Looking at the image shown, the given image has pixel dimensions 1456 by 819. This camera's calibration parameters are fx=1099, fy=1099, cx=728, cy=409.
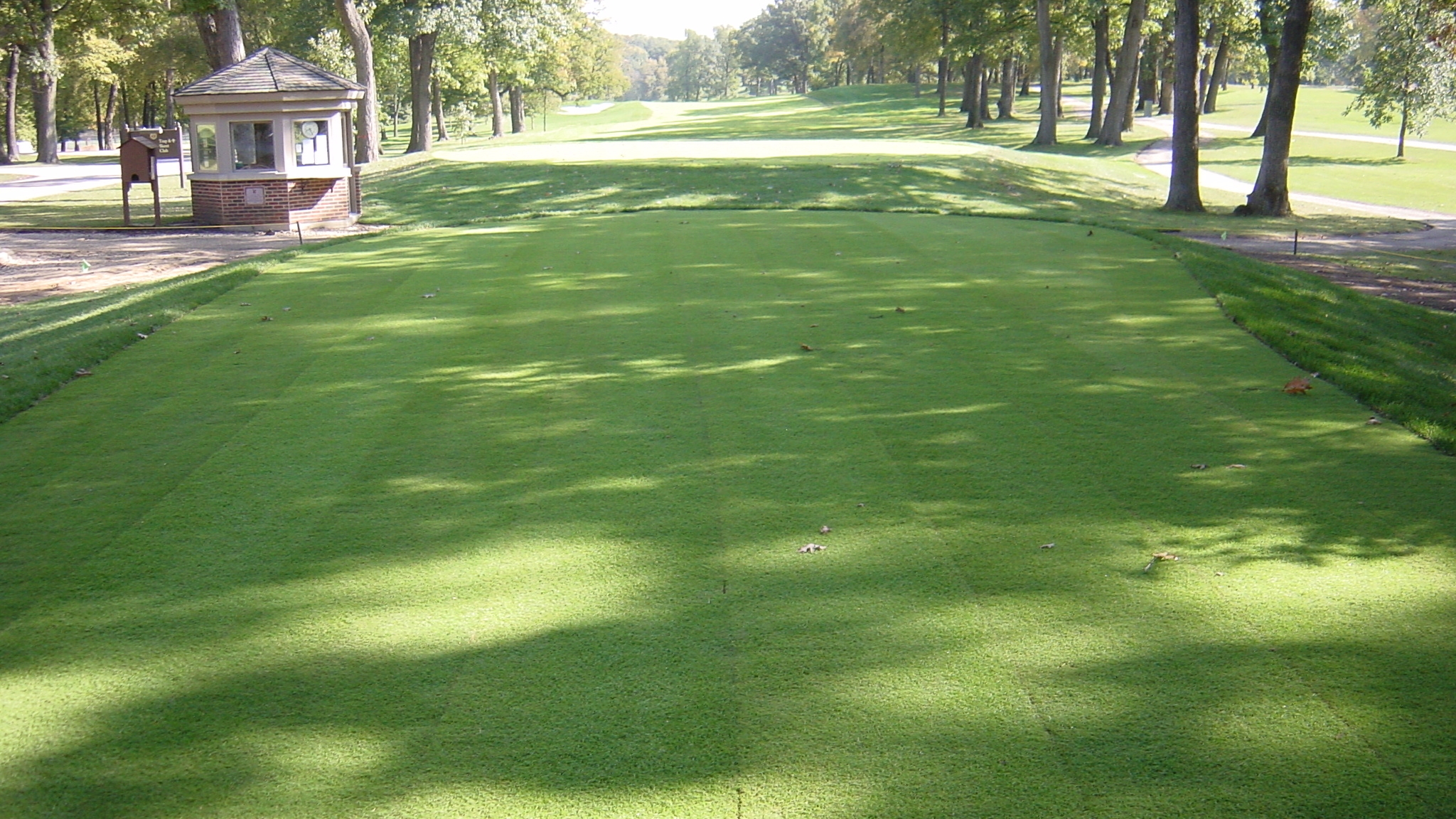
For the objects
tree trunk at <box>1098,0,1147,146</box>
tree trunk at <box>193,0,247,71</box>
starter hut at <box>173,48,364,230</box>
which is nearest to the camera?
starter hut at <box>173,48,364,230</box>

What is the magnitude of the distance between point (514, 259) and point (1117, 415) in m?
7.92

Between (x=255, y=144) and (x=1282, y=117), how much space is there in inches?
783

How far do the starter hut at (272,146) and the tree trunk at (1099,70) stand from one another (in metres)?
29.8

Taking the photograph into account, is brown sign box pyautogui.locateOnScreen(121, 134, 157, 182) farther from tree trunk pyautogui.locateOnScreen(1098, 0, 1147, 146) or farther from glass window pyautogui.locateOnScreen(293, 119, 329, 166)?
tree trunk pyautogui.locateOnScreen(1098, 0, 1147, 146)

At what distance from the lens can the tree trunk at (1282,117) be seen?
21297 millimetres

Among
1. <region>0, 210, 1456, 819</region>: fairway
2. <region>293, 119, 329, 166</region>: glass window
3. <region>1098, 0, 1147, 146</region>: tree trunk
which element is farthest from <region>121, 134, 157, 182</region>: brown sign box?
<region>1098, 0, 1147, 146</region>: tree trunk

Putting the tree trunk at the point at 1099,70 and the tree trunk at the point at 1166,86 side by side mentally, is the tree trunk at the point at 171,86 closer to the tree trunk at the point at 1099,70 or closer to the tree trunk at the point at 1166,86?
the tree trunk at the point at 1099,70

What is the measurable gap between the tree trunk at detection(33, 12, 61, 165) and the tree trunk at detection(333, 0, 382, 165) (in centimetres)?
1633

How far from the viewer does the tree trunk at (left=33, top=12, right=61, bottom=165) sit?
40.8 metres

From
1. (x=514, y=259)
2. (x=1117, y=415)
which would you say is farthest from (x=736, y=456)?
(x=514, y=259)

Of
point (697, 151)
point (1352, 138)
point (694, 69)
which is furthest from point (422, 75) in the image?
point (694, 69)

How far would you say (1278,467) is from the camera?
19.2 feet

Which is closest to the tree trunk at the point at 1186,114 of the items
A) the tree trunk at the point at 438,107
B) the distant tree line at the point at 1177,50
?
the distant tree line at the point at 1177,50

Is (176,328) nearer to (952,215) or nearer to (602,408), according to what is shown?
(602,408)
